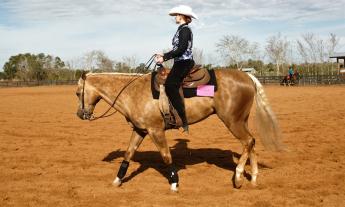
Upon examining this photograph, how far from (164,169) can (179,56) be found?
8.39ft

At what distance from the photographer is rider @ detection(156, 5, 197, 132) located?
5.97 m

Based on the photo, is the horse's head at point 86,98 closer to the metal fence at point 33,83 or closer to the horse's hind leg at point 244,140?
the horse's hind leg at point 244,140

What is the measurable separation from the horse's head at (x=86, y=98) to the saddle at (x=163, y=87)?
1200 mm

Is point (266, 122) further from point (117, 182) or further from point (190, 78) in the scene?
point (117, 182)

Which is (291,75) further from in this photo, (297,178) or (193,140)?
(297,178)

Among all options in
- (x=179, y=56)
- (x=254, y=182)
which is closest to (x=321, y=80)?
(x=254, y=182)

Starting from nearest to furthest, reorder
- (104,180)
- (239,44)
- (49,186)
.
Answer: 1. (49,186)
2. (104,180)
3. (239,44)

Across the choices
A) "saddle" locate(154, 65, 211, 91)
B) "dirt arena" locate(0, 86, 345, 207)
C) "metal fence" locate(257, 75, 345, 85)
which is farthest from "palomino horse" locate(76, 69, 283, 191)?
"metal fence" locate(257, 75, 345, 85)

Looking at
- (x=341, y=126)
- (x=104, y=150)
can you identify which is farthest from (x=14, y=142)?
(x=341, y=126)

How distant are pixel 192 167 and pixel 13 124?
352 inches

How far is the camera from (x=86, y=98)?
22.5 feet

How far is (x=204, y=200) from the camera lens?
5586 mm

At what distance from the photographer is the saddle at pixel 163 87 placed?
6363 mm

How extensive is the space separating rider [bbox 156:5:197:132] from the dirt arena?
1465 mm
